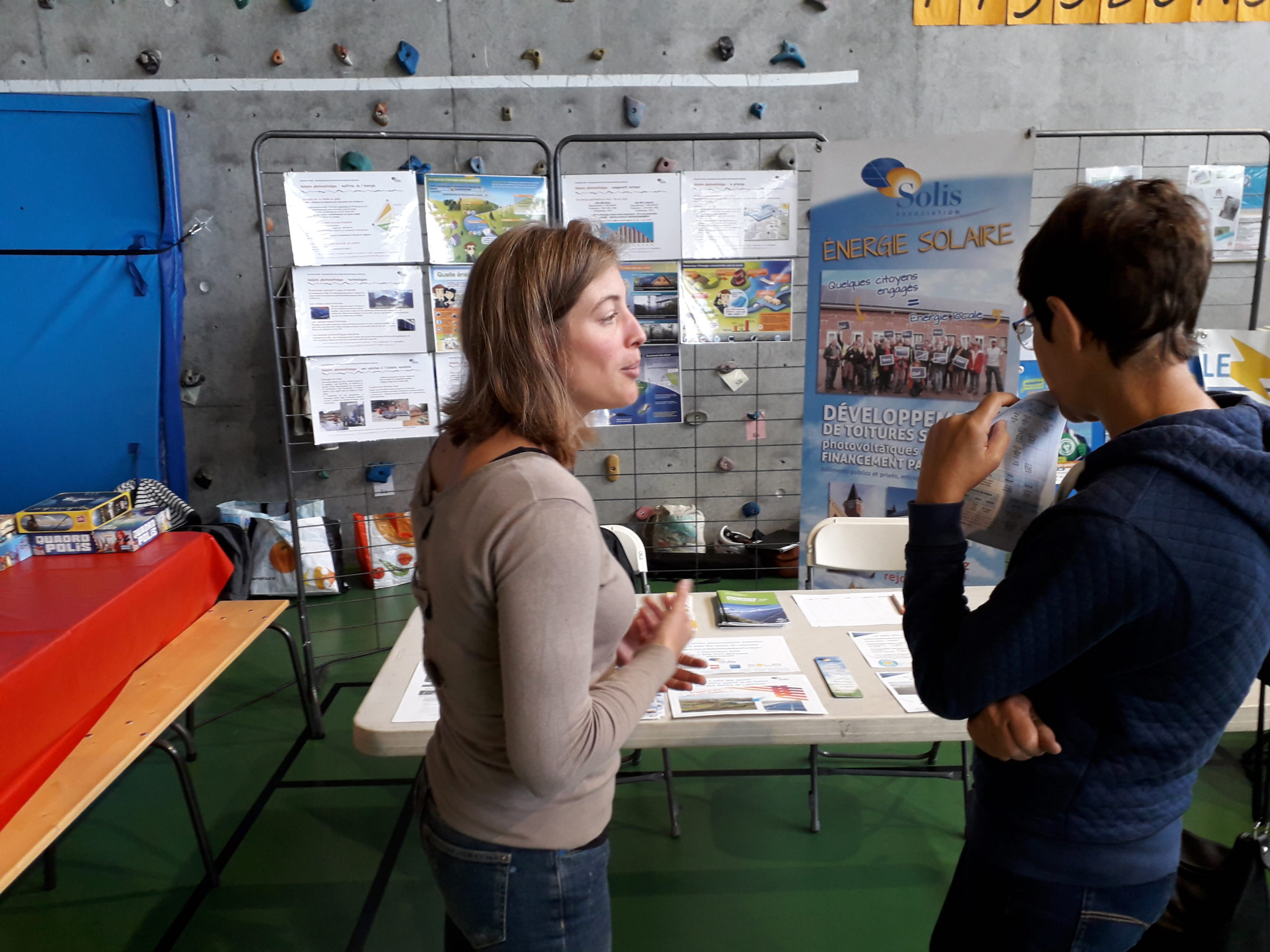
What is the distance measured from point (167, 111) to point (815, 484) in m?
3.56

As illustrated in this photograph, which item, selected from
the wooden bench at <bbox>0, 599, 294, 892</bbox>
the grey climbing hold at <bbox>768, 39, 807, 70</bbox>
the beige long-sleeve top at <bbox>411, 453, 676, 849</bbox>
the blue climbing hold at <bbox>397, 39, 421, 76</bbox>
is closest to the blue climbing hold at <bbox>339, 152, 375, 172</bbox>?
the blue climbing hold at <bbox>397, 39, 421, 76</bbox>

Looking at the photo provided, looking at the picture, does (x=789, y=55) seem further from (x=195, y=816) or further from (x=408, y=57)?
(x=195, y=816)

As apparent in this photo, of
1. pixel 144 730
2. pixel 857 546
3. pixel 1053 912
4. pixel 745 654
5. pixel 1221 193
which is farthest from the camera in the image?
pixel 1221 193

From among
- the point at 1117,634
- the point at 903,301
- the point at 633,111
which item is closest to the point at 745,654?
the point at 1117,634

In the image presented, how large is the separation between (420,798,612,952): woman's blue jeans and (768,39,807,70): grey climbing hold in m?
4.05

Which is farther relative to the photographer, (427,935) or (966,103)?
(966,103)

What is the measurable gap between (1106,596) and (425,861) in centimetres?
209

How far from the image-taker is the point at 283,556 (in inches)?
160

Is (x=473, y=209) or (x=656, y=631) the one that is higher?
(x=473, y=209)

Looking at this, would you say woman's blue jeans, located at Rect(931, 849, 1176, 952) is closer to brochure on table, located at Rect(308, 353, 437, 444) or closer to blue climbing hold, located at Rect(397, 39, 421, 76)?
brochure on table, located at Rect(308, 353, 437, 444)

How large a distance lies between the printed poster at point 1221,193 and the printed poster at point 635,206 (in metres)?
2.99

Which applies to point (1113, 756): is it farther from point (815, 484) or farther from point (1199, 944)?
point (815, 484)

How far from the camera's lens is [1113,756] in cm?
83

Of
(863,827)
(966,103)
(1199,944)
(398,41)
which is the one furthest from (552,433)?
(966,103)
